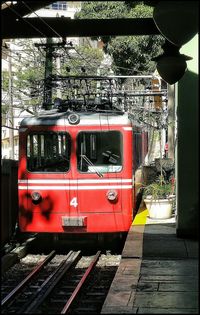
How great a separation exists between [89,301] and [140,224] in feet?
14.5

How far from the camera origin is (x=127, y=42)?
24.5m

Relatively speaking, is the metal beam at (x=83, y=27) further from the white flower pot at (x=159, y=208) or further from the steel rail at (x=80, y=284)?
the white flower pot at (x=159, y=208)

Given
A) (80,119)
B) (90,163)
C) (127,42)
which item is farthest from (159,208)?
(127,42)

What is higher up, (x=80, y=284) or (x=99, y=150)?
(x=99, y=150)

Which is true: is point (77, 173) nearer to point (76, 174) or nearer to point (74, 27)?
point (76, 174)

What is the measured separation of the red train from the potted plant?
6.66ft

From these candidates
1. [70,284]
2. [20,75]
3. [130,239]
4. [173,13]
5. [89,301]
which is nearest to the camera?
[173,13]

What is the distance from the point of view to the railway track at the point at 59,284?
7.83 meters

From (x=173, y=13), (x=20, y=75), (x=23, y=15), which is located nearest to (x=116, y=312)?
(x=173, y=13)

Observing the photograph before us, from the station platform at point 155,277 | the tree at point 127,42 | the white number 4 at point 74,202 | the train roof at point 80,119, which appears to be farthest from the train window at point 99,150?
the tree at point 127,42

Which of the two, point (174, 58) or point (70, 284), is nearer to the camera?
point (174, 58)

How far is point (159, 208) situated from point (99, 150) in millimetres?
2712

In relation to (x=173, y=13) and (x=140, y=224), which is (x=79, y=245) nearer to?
(x=140, y=224)

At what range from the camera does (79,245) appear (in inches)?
506
